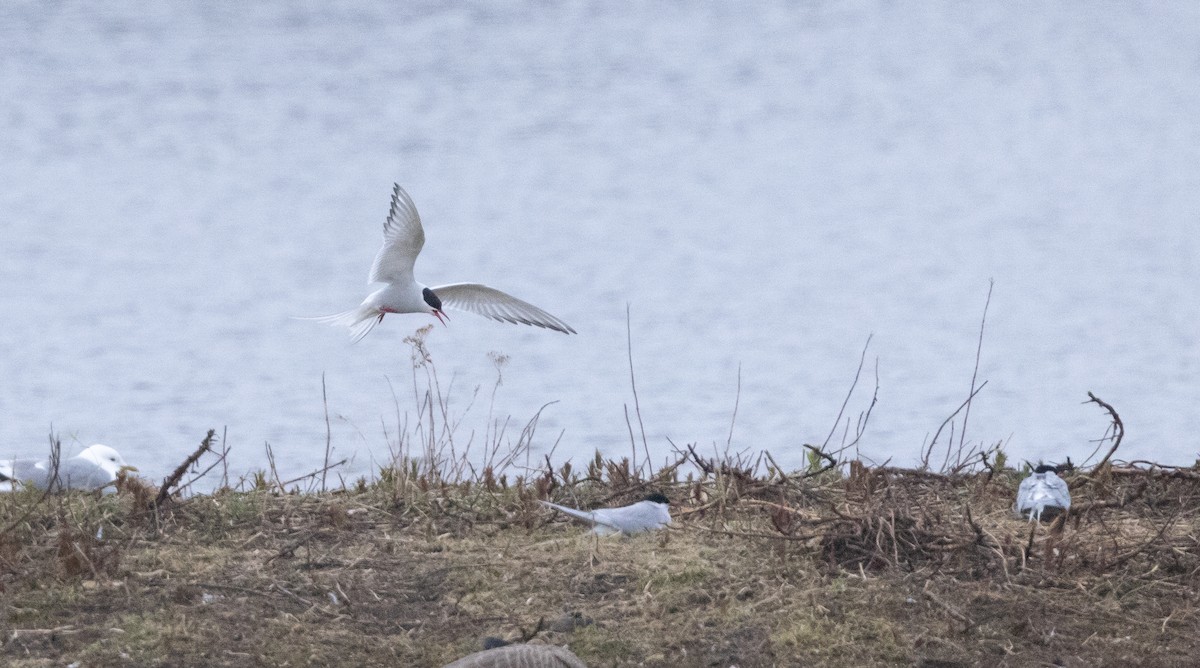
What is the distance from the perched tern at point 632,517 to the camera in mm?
4812

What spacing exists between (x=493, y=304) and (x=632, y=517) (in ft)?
6.94

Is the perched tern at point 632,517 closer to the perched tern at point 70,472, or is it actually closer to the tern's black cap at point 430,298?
the perched tern at point 70,472

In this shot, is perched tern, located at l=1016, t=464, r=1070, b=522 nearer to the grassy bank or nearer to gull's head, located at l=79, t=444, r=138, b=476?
the grassy bank

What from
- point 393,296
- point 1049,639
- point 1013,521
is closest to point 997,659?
point 1049,639

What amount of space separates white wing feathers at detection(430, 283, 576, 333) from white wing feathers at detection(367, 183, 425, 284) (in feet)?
0.62

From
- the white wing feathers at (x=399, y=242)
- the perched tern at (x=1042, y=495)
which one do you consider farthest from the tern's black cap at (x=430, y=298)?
the perched tern at (x=1042, y=495)

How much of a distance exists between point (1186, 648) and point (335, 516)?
2626mm

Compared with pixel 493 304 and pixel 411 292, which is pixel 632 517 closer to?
pixel 493 304

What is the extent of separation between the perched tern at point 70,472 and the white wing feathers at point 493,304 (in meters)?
1.81

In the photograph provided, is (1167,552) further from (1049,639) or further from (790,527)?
(790,527)

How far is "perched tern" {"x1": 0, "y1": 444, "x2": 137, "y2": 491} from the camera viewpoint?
5277mm

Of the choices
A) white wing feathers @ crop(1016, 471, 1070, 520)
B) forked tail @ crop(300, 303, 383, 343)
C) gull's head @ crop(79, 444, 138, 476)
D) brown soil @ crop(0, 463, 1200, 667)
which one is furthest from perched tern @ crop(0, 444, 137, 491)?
white wing feathers @ crop(1016, 471, 1070, 520)

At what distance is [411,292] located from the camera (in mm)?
6715

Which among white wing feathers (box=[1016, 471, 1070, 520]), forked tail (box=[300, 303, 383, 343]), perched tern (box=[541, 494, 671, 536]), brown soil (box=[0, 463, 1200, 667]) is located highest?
forked tail (box=[300, 303, 383, 343])
